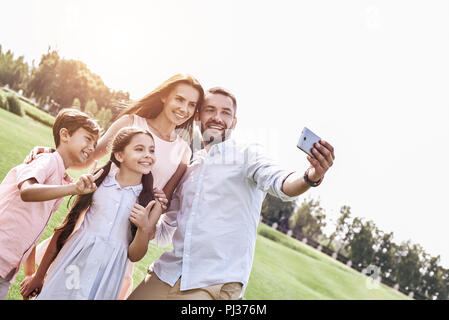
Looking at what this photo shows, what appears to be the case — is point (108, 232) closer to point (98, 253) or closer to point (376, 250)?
point (98, 253)

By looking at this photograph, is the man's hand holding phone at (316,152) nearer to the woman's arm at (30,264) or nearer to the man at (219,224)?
the man at (219,224)

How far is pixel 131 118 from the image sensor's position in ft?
12.5

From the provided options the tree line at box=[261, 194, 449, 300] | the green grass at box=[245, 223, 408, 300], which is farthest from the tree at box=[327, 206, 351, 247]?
the green grass at box=[245, 223, 408, 300]

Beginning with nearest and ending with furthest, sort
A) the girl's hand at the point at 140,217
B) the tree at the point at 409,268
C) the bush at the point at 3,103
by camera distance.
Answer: the girl's hand at the point at 140,217 → the bush at the point at 3,103 → the tree at the point at 409,268

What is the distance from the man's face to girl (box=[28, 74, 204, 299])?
18 centimetres

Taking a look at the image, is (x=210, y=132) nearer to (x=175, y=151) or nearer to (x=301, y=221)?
(x=175, y=151)

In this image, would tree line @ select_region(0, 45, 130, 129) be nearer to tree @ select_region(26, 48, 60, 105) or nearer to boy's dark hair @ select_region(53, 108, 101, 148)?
tree @ select_region(26, 48, 60, 105)

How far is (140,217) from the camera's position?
303 cm

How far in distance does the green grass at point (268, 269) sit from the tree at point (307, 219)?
33072 millimetres

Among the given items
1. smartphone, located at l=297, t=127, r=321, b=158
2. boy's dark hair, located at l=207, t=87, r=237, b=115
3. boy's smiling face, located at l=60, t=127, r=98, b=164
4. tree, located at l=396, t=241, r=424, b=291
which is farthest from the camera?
tree, located at l=396, t=241, r=424, b=291

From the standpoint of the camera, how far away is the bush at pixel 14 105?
2312 cm

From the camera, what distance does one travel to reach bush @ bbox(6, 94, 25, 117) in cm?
2312

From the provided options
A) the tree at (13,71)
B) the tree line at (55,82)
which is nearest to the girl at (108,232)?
the tree line at (55,82)
